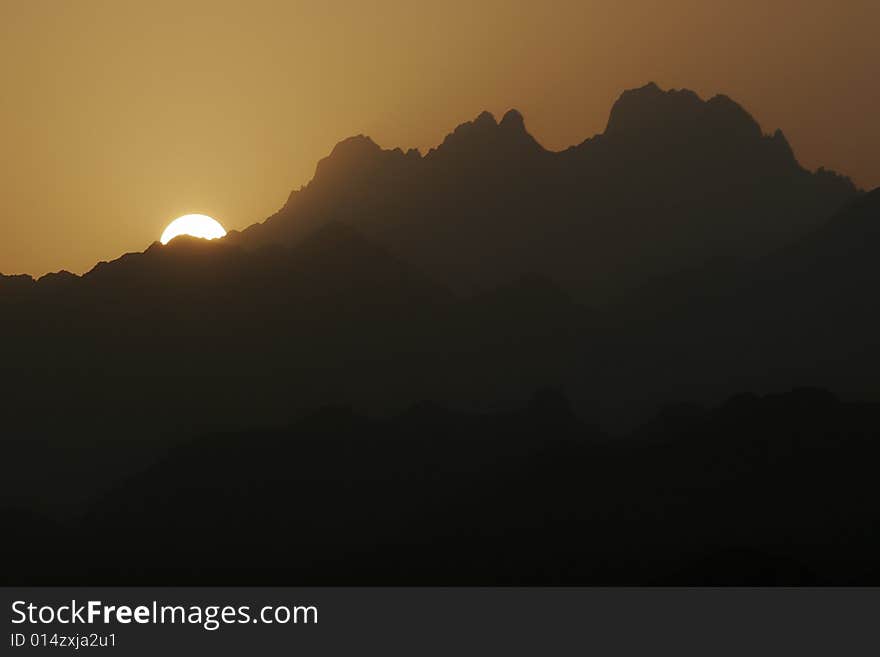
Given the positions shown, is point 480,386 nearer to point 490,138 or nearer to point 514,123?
point 514,123

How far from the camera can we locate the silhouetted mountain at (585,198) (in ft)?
173

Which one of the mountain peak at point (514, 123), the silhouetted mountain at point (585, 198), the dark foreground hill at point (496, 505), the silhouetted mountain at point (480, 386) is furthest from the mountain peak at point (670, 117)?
the dark foreground hill at point (496, 505)

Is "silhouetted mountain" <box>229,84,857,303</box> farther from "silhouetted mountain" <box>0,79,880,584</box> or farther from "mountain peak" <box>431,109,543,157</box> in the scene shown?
"silhouetted mountain" <box>0,79,880,584</box>

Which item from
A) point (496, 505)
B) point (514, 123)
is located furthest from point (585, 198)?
point (496, 505)

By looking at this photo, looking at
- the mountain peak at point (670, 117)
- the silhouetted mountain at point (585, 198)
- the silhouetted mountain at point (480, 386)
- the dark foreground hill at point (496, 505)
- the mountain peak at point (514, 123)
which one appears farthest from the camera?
the mountain peak at point (670, 117)

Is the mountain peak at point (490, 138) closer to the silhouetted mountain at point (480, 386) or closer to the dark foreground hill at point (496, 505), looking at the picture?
the silhouetted mountain at point (480, 386)

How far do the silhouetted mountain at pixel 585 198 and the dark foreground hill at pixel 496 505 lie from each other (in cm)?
934

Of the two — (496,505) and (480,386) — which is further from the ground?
(480,386)

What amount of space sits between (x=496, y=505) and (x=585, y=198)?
1999cm

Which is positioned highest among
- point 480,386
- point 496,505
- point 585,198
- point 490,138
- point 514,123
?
point 490,138

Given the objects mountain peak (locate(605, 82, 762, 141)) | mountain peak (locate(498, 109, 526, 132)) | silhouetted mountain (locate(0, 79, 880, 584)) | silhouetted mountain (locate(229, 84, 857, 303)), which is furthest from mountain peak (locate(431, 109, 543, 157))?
mountain peak (locate(605, 82, 762, 141))

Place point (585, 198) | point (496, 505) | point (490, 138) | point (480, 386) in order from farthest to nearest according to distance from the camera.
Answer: point (490, 138)
point (585, 198)
point (480, 386)
point (496, 505)

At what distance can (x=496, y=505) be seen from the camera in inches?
1687

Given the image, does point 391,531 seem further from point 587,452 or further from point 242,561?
point 587,452
